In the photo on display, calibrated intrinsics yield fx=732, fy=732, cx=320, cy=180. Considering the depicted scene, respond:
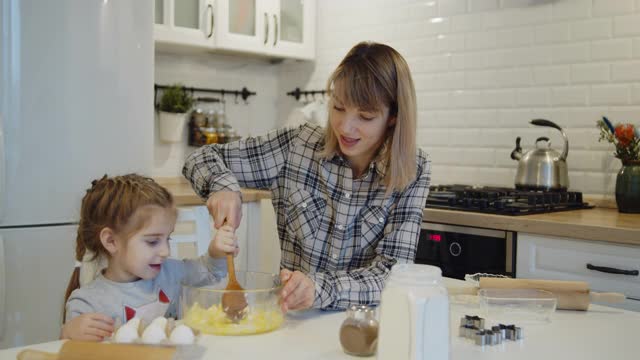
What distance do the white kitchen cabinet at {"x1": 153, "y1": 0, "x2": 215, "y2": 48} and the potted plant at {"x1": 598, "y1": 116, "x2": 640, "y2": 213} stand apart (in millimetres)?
1966

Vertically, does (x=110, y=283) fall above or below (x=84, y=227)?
below

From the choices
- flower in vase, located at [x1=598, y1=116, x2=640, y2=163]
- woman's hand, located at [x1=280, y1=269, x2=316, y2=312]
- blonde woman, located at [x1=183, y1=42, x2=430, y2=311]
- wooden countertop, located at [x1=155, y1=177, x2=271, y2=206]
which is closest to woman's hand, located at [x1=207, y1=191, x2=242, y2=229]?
blonde woman, located at [x1=183, y1=42, x2=430, y2=311]

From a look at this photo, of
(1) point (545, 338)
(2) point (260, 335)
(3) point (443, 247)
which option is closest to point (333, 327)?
(2) point (260, 335)

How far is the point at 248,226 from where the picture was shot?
3.43m

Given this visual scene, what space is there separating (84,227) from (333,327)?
0.64 metres

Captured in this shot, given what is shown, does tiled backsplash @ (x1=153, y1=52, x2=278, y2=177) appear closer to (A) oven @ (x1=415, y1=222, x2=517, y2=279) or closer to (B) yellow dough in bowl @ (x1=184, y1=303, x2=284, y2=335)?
(A) oven @ (x1=415, y1=222, x2=517, y2=279)

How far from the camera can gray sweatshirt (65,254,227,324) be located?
4.91ft

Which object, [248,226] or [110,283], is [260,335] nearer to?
[110,283]

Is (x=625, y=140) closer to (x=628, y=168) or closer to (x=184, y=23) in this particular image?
(x=628, y=168)

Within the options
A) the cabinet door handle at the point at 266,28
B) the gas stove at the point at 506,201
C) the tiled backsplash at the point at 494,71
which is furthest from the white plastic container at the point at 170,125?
the gas stove at the point at 506,201

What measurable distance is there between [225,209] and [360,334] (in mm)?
524

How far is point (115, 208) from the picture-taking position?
163 centimetres

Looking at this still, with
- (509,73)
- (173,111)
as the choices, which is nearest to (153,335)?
(509,73)

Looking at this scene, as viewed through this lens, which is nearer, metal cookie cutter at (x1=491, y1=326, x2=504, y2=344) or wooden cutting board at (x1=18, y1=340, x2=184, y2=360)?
wooden cutting board at (x1=18, y1=340, x2=184, y2=360)
